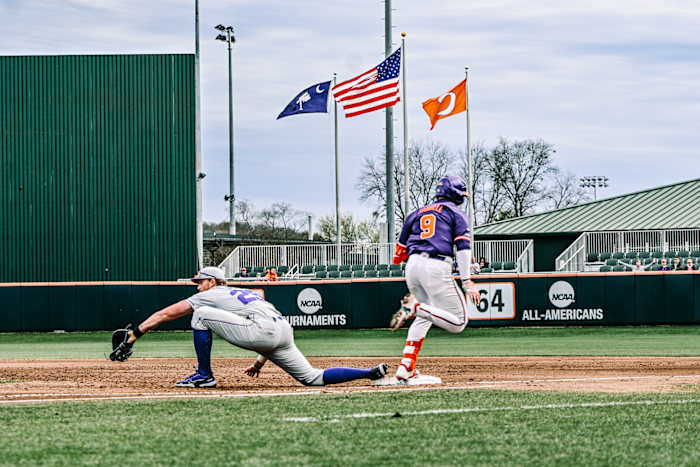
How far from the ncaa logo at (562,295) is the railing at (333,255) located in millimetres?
7071

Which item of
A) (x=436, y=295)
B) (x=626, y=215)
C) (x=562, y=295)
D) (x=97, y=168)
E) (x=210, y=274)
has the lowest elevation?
(x=562, y=295)

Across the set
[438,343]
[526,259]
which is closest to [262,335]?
[438,343]

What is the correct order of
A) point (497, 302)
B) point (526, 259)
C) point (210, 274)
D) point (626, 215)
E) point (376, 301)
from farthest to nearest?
point (626, 215), point (526, 259), point (376, 301), point (497, 302), point (210, 274)

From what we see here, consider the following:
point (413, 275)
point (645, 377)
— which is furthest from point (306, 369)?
point (645, 377)

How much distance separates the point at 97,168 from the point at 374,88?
971 cm

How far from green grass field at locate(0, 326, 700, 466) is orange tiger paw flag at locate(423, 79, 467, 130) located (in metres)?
19.6

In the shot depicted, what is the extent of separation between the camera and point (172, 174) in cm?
2970

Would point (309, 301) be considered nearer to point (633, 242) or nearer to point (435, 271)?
point (633, 242)

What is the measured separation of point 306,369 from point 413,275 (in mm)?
1307

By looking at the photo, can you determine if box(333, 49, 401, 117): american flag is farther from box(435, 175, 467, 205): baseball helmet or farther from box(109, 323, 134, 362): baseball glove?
box(109, 323, 134, 362): baseball glove

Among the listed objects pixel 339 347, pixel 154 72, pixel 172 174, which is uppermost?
pixel 154 72

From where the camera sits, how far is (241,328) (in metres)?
8.30

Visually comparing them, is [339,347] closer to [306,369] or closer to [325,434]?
[306,369]

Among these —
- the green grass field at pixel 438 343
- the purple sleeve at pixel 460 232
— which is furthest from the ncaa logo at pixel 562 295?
the purple sleeve at pixel 460 232
